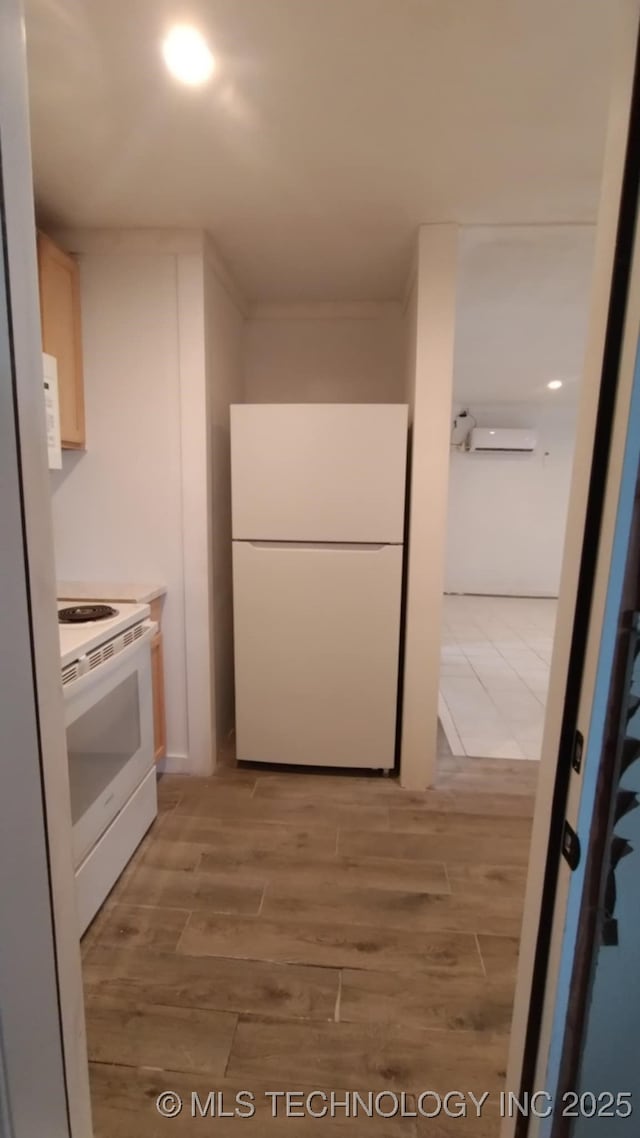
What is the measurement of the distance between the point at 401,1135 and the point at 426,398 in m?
2.24

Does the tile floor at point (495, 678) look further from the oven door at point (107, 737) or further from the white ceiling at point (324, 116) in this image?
the white ceiling at point (324, 116)

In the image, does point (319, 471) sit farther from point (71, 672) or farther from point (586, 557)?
point (586, 557)

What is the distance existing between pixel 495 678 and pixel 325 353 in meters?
2.62

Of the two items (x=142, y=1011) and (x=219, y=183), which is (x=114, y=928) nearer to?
(x=142, y=1011)

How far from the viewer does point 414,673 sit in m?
2.30

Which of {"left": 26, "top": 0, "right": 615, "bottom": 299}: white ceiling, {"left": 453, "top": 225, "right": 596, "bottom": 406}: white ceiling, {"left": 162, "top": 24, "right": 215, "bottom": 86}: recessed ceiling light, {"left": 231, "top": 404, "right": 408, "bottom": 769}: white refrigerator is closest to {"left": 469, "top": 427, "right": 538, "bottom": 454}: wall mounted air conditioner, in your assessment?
{"left": 453, "top": 225, "right": 596, "bottom": 406}: white ceiling

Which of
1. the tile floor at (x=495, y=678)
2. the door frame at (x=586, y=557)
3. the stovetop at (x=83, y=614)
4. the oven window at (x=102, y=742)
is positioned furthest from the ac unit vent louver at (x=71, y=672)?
the tile floor at (x=495, y=678)

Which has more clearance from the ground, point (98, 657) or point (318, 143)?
point (318, 143)

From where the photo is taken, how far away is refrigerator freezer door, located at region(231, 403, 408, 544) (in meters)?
2.19

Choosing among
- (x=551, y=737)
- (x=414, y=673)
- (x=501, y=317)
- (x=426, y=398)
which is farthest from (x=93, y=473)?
(x=501, y=317)

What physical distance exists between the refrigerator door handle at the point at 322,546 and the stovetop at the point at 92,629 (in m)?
0.60

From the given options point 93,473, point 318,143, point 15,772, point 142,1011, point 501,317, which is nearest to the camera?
point 15,772

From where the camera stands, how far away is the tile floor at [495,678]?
2.87 metres

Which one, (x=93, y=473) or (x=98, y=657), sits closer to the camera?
(x=98, y=657)
